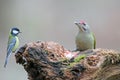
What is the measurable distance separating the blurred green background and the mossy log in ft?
8.32

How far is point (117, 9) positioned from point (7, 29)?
130 centimetres

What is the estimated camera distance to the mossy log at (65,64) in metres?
1.91

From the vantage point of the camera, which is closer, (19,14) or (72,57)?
(72,57)

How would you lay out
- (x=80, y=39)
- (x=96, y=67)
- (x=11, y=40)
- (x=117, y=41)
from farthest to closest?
(x=117, y=41)
(x=11, y=40)
(x=80, y=39)
(x=96, y=67)

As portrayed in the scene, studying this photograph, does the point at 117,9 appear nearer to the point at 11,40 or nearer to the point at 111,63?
the point at 11,40

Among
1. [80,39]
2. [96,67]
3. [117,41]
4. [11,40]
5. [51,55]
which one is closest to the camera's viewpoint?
[96,67]

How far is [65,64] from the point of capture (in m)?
1.97

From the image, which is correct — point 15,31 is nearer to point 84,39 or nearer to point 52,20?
point 84,39

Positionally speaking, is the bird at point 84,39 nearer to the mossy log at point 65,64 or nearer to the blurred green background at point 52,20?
the mossy log at point 65,64

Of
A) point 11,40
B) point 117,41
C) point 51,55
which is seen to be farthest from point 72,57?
point 117,41

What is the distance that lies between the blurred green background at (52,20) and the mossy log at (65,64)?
2535 mm

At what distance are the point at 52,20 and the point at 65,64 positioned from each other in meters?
2.79

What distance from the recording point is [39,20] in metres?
4.75

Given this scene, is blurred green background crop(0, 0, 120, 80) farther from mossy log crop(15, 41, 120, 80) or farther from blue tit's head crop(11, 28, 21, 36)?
mossy log crop(15, 41, 120, 80)
